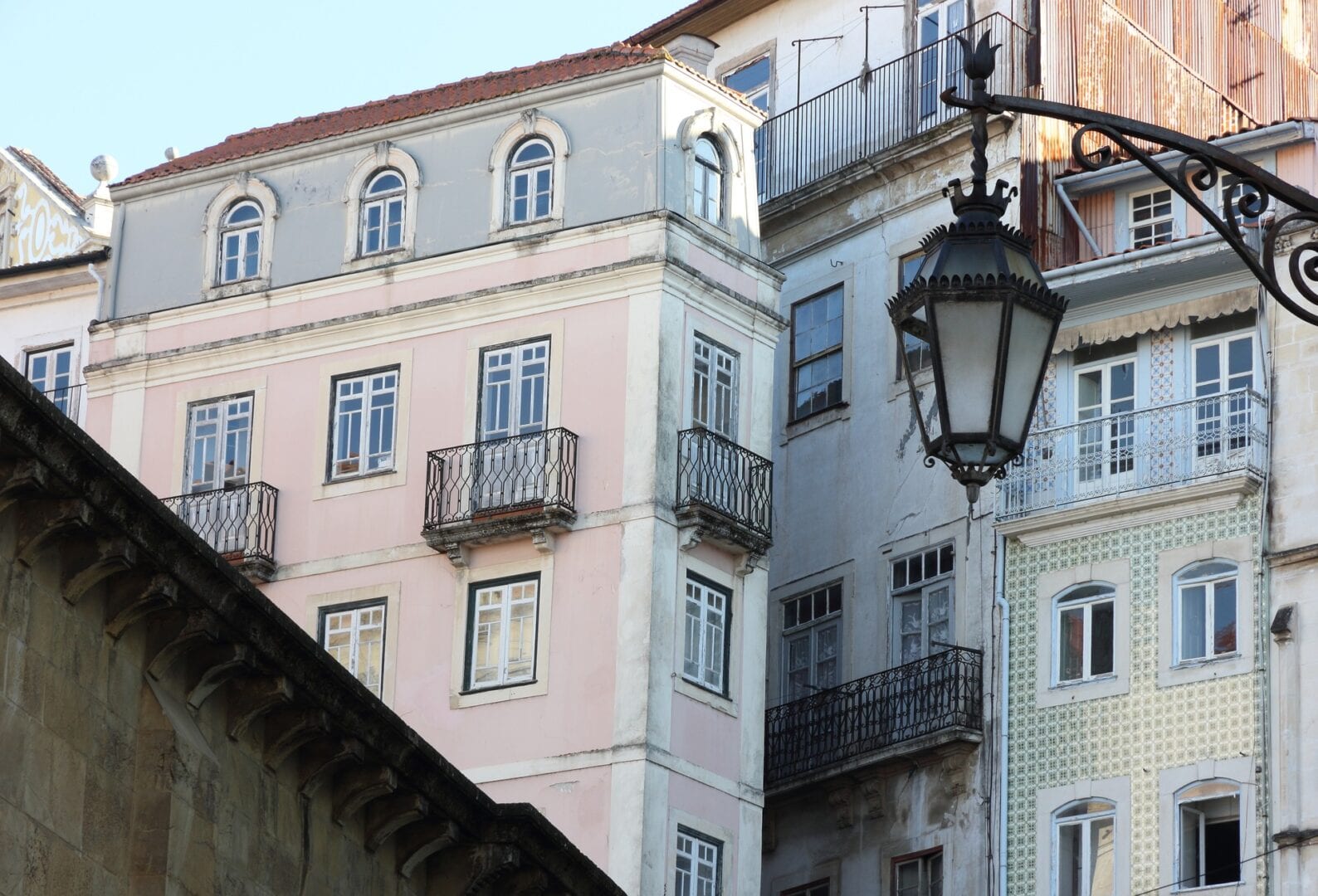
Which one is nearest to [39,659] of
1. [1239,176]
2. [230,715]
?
[230,715]

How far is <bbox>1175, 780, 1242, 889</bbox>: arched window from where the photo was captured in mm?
38094

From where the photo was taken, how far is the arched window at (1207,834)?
38.1 m

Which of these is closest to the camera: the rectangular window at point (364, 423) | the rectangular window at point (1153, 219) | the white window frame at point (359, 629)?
the white window frame at point (359, 629)

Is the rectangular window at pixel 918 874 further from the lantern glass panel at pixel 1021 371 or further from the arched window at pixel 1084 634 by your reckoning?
the lantern glass panel at pixel 1021 371

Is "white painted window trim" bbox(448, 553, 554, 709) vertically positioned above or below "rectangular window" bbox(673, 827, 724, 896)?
above

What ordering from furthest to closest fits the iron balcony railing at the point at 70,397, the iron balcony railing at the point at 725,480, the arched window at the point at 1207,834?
the iron balcony railing at the point at 70,397 → the iron balcony railing at the point at 725,480 → the arched window at the point at 1207,834

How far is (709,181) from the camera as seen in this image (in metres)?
42.4

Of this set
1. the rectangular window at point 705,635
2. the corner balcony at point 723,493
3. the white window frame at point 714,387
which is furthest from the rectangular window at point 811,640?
the white window frame at point 714,387

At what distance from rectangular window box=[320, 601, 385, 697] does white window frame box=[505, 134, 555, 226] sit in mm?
5445

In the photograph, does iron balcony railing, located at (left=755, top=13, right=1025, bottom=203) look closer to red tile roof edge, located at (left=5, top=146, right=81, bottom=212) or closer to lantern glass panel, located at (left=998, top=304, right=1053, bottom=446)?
red tile roof edge, located at (left=5, top=146, right=81, bottom=212)

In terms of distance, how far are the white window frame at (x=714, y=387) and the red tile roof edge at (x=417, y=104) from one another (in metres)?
3.70

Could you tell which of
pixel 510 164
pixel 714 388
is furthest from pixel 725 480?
pixel 510 164

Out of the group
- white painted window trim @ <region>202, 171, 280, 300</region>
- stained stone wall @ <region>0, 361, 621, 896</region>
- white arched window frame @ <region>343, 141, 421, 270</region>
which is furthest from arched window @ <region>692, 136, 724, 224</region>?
stained stone wall @ <region>0, 361, 621, 896</region>

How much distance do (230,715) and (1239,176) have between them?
1057 cm
